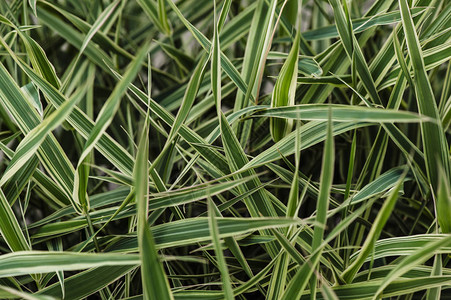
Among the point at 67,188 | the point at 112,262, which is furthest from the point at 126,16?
the point at 112,262

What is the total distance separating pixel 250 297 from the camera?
51 centimetres

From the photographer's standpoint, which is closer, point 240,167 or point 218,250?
point 218,250

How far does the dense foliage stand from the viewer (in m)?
0.27

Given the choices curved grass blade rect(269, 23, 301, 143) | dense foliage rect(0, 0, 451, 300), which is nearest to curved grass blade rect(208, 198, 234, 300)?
dense foliage rect(0, 0, 451, 300)

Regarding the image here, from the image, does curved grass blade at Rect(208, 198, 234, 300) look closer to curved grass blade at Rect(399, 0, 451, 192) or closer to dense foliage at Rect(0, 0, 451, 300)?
dense foliage at Rect(0, 0, 451, 300)

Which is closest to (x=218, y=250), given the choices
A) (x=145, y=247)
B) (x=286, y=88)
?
(x=145, y=247)

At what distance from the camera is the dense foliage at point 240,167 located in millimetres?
265

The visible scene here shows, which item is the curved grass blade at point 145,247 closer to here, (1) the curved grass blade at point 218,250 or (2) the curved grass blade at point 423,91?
(1) the curved grass blade at point 218,250

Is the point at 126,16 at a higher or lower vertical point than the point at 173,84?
higher

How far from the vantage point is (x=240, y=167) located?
0.36 m

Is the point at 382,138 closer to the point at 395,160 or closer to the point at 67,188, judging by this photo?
the point at 395,160

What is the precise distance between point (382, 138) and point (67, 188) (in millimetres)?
276

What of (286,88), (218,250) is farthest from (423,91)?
(218,250)

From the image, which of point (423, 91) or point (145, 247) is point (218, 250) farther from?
point (423, 91)
